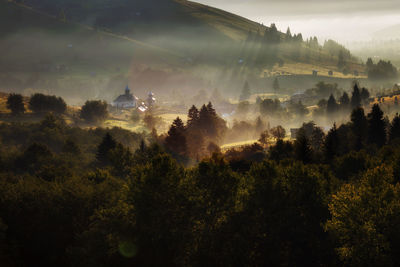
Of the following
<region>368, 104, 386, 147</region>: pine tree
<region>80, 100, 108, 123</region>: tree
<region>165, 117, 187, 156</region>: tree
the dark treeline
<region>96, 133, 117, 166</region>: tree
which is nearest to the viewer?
the dark treeline

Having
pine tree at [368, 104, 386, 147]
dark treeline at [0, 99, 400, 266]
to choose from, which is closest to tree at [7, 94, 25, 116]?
dark treeline at [0, 99, 400, 266]

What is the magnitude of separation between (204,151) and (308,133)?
36.9 metres

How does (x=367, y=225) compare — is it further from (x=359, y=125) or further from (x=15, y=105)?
(x=15, y=105)

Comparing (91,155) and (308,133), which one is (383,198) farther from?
(308,133)

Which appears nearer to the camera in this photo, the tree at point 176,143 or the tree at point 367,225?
the tree at point 367,225

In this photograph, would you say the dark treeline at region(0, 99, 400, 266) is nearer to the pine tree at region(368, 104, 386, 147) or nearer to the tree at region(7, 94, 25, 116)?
the pine tree at region(368, 104, 386, 147)

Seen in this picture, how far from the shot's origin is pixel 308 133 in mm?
120500

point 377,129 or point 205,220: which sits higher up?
point 377,129

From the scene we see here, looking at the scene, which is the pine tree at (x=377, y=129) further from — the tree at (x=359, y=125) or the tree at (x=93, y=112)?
the tree at (x=93, y=112)

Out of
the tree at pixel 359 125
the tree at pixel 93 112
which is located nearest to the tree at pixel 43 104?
the tree at pixel 93 112

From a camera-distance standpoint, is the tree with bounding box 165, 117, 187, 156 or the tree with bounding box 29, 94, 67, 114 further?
the tree with bounding box 29, 94, 67, 114

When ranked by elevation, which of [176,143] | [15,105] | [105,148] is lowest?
[176,143]

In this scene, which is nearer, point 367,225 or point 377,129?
point 367,225

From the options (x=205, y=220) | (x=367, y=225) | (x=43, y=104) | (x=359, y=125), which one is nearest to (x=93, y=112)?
(x=43, y=104)
